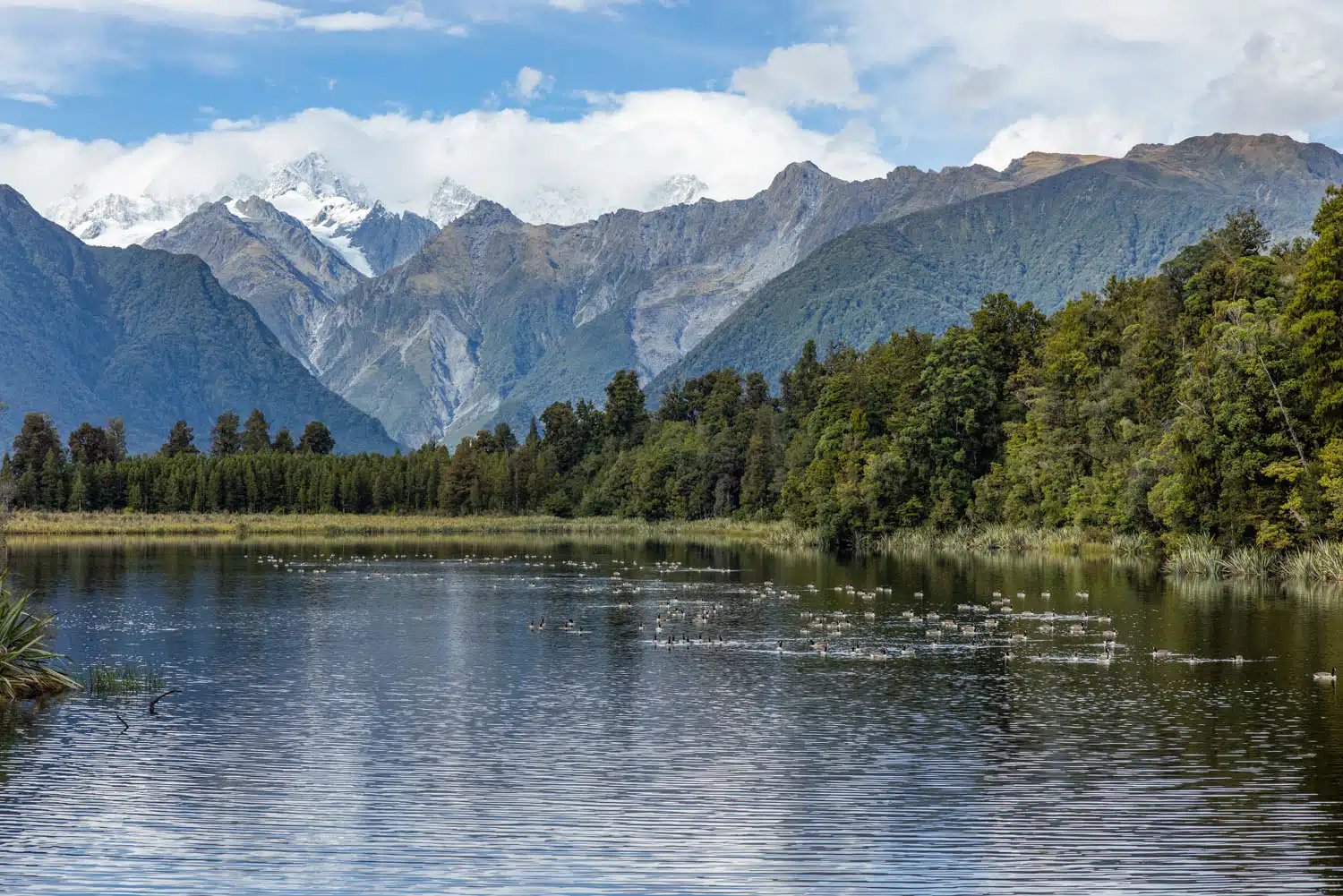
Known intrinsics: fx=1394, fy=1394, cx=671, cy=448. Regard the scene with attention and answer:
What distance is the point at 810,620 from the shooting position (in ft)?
207

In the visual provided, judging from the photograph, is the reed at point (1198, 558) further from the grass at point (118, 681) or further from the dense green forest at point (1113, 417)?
the grass at point (118, 681)

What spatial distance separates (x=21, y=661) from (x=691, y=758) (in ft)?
69.1

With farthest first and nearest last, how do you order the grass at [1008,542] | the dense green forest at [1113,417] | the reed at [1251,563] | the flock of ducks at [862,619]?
the grass at [1008,542] < the reed at [1251,563] < the dense green forest at [1113,417] < the flock of ducks at [862,619]

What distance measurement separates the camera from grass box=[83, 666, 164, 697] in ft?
Answer: 137

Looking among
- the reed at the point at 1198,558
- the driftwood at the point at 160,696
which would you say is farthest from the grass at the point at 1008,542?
the driftwood at the point at 160,696

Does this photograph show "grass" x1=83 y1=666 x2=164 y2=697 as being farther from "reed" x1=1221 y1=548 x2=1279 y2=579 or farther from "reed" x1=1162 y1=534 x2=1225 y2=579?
"reed" x1=1162 y1=534 x2=1225 y2=579

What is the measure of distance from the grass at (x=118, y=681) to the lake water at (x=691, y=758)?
94cm

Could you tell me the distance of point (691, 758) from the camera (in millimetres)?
31984

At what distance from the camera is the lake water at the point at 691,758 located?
75.8 ft

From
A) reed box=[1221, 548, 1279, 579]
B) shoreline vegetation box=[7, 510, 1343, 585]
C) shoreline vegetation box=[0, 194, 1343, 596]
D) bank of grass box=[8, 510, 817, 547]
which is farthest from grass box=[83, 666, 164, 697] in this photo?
bank of grass box=[8, 510, 817, 547]

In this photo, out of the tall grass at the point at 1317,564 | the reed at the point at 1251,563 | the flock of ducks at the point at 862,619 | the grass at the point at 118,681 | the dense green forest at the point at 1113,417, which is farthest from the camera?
the reed at the point at 1251,563

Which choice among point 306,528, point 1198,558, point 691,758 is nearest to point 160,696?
point 691,758

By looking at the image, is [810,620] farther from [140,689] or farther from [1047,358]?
[1047,358]

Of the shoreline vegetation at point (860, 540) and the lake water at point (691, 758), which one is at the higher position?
the shoreline vegetation at point (860, 540)
